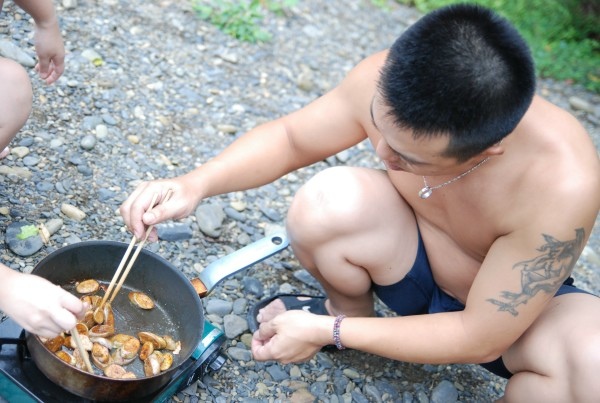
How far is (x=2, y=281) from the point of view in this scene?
1.59 metres

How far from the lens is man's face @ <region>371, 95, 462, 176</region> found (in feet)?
5.43

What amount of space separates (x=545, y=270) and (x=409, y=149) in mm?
487

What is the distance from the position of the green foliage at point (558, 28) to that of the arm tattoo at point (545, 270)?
330 centimetres

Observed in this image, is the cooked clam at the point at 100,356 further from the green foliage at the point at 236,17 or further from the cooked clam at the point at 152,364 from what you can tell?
the green foliage at the point at 236,17

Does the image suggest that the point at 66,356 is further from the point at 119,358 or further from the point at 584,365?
the point at 584,365

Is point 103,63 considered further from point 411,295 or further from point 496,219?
point 496,219

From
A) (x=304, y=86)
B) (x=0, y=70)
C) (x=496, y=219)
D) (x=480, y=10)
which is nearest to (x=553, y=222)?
(x=496, y=219)

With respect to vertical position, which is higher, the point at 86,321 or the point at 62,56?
the point at 62,56

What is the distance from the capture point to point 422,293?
2.24 metres

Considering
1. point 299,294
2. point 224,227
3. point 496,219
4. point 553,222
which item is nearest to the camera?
point 553,222

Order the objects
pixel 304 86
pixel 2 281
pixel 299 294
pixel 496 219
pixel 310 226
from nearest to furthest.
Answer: pixel 2 281, pixel 496 219, pixel 310 226, pixel 299 294, pixel 304 86

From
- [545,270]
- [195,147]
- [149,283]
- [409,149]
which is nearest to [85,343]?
[149,283]

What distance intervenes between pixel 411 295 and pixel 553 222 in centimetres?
61

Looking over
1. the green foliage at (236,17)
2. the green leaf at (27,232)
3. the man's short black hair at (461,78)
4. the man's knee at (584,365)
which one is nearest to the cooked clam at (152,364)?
the green leaf at (27,232)
